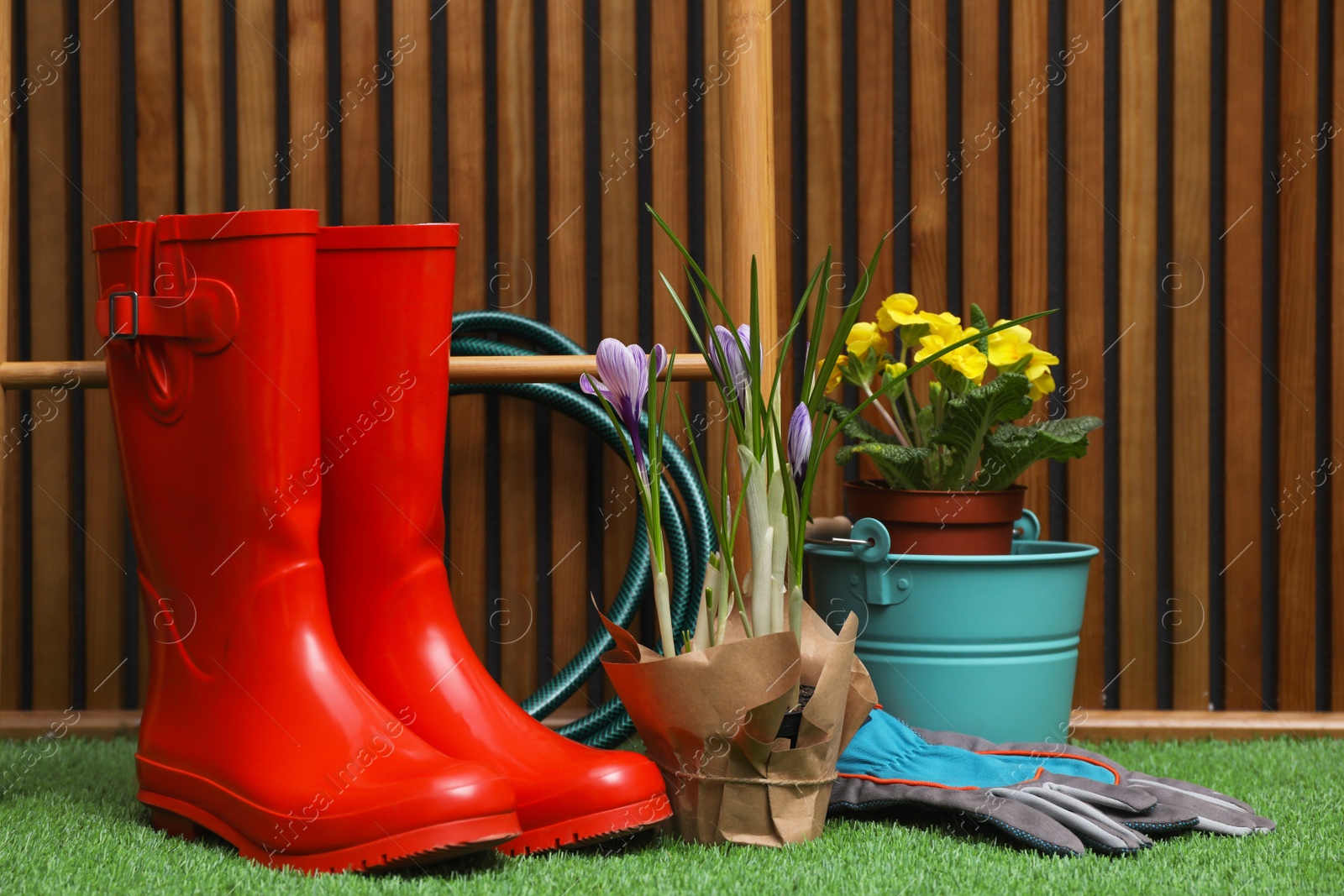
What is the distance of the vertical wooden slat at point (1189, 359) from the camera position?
70.1 inches

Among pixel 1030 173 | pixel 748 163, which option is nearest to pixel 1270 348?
pixel 1030 173

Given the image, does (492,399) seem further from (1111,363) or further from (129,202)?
(1111,363)

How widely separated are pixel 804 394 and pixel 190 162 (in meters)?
1.14

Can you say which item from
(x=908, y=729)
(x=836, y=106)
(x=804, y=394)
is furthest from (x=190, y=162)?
(x=908, y=729)

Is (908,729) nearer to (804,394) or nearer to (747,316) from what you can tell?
(804,394)

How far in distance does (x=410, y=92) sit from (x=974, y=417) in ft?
3.32

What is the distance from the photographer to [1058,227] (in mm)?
1819

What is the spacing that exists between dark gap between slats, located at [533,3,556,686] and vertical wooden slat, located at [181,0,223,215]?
47 cm

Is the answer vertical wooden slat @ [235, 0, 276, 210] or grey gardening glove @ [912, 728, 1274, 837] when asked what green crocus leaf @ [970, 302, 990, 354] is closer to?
grey gardening glove @ [912, 728, 1274, 837]

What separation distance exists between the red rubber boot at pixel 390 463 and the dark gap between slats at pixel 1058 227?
980 mm

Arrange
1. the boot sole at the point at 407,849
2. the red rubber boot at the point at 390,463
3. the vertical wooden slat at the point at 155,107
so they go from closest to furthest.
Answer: the boot sole at the point at 407,849 → the red rubber boot at the point at 390,463 → the vertical wooden slat at the point at 155,107

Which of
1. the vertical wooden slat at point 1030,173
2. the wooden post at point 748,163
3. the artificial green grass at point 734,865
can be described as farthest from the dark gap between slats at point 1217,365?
the wooden post at point 748,163

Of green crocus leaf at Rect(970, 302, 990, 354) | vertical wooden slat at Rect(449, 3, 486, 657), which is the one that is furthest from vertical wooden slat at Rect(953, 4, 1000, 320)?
vertical wooden slat at Rect(449, 3, 486, 657)

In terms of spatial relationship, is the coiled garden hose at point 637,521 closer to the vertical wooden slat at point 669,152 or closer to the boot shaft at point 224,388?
the vertical wooden slat at point 669,152
